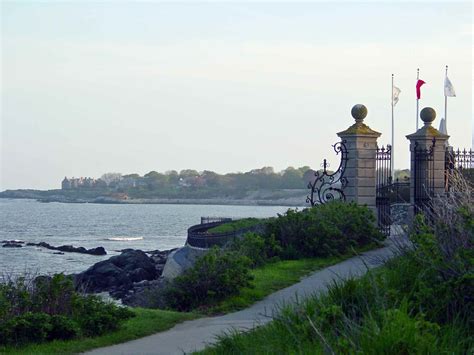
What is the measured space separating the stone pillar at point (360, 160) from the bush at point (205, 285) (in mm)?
10431

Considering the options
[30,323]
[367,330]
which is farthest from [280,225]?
[367,330]

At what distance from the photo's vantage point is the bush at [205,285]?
47.6 ft

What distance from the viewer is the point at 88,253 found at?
53969mm

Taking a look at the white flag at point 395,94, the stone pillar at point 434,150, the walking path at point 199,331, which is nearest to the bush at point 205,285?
the walking path at point 199,331

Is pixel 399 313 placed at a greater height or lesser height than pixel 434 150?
lesser

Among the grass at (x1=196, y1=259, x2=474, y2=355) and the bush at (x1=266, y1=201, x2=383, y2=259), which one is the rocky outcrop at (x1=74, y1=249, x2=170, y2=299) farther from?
the grass at (x1=196, y1=259, x2=474, y2=355)

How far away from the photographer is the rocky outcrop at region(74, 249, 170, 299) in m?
31.8

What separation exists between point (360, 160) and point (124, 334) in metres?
14.1

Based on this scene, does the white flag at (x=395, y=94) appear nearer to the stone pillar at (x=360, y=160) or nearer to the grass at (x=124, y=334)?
the stone pillar at (x=360, y=160)

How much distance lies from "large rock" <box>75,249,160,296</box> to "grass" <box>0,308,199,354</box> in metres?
18.3

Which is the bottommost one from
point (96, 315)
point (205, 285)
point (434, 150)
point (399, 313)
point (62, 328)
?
point (62, 328)

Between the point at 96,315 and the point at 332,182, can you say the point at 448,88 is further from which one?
the point at 96,315

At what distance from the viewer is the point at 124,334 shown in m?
11.8

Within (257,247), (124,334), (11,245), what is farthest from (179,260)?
(11,245)
